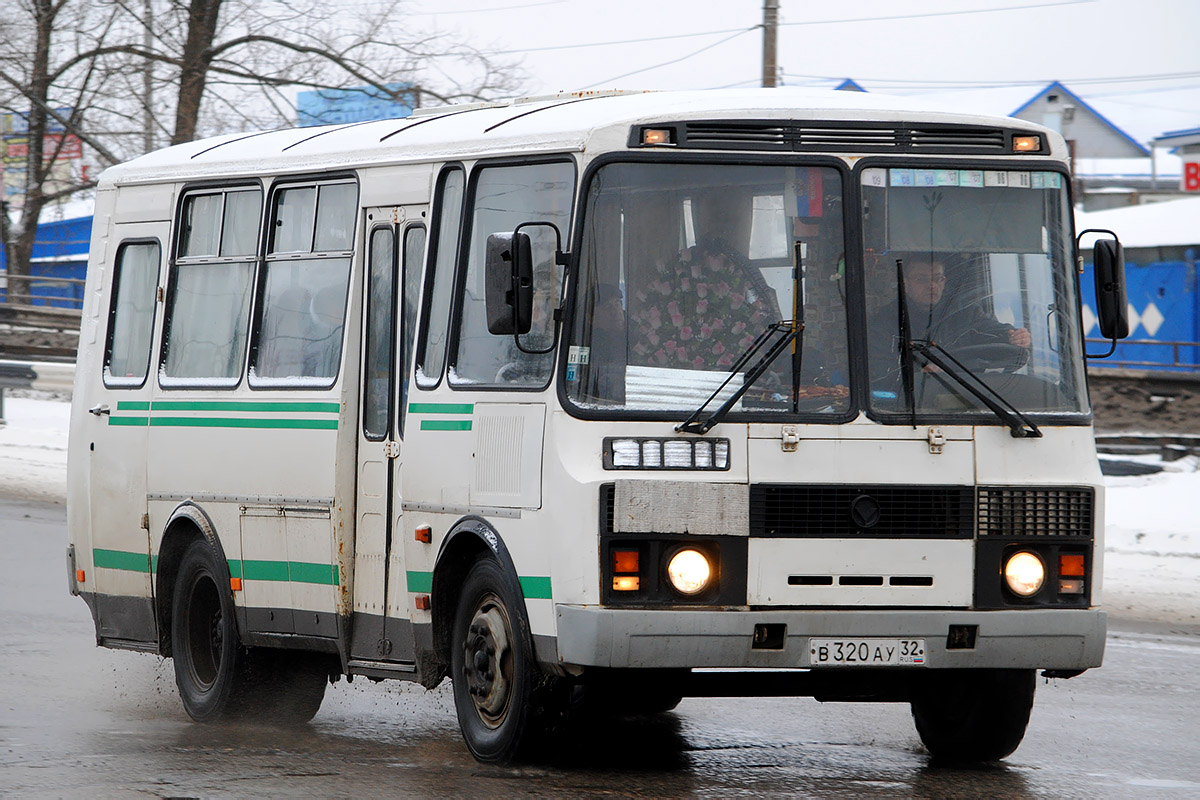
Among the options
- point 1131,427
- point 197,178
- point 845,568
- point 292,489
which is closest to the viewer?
point 845,568

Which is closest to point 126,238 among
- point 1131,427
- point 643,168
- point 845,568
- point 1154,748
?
point 643,168

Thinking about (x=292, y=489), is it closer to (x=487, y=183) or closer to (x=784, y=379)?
(x=487, y=183)

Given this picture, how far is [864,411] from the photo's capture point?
7.12 meters

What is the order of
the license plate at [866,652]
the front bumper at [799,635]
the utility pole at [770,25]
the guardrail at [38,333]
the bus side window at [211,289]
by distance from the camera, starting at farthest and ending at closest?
the guardrail at [38,333] → the utility pole at [770,25] → the bus side window at [211,289] → the license plate at [866,652] → the front bumper at [799,635]

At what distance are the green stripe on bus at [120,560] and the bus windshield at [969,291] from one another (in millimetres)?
4620

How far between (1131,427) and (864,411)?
18410 millimetres

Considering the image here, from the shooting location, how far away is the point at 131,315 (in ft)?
34.5

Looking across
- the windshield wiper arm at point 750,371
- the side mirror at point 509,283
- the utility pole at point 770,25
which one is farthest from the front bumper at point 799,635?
the utility pole at point 770,25

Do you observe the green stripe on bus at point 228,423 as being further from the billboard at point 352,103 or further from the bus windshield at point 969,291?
the billboard at point 352,103

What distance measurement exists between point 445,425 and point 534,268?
874 mm

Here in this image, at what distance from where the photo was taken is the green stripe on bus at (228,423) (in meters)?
8.76

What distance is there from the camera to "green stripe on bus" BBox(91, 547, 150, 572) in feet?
33.2

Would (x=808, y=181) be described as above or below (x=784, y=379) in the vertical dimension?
above

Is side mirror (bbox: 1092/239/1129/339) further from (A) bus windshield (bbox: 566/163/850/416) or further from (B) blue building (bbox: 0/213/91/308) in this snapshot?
(B) blue building (bbox: 0/213/91/308)
